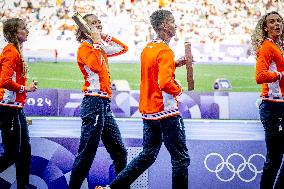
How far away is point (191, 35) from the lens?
288 inches

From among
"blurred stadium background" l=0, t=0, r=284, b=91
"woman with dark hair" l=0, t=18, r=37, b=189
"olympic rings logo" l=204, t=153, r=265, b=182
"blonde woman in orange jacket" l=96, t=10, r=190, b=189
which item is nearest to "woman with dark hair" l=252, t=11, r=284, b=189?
"olympic rings logo" l=204, t=153, r=265, b=182

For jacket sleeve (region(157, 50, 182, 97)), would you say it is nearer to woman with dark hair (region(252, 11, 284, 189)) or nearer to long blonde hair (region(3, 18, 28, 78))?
woman with dark hair (region(252, 11, 284, 189))

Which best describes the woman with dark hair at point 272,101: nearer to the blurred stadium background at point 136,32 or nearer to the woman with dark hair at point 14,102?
the woman with dark hair at point 14,102

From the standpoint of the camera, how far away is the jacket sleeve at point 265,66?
12.3 feet

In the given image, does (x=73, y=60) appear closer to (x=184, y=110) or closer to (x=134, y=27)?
(x=134, y=27)

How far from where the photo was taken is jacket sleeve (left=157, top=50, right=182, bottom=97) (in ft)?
11.2

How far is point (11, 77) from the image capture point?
3959 mm

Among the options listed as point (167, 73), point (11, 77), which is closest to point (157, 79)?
point (167, 73)

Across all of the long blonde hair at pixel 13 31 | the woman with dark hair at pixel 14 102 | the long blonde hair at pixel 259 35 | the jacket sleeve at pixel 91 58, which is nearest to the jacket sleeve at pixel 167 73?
the jacket sleeve at pixel 91 58

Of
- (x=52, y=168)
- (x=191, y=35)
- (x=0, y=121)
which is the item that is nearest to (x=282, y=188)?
(x=52, y=168)

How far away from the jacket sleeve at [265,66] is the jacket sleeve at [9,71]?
206cm

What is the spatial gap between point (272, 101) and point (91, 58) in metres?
1.59

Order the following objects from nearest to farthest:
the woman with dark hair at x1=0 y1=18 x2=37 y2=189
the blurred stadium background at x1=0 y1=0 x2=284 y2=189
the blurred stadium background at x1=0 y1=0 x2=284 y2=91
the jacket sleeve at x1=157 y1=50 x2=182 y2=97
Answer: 1. the jacket sleeve at x1=157 y1=50 x2=182 y2=97
2. the woman with dark hair at x1=0 y1=18 x2=37 y2=189
3. the blurred stadium background at x1=0 y1=0 x2=284 y2=189
4. the blurred stadium background at x1=0 y1=0 x2=284 y2=91

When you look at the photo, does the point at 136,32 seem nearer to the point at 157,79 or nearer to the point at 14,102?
the point at 14,102
